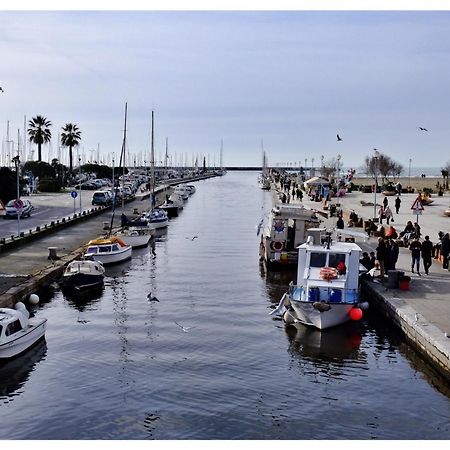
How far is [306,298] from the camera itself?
84.6ft

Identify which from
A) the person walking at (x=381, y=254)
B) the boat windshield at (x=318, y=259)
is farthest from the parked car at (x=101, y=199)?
the boat windshield at (x=318, y=259)

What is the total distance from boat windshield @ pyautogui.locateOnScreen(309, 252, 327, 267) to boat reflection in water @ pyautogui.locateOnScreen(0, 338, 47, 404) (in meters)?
10.3

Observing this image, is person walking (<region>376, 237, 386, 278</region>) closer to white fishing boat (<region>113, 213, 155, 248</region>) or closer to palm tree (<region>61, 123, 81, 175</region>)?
white fishing boat (<region>113, 213, 155, 248</region>)

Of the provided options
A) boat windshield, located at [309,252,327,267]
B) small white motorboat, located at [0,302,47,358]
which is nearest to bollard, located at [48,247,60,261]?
small white motorboat, located at [0,302,47,358]

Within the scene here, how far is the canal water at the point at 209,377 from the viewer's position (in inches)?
674

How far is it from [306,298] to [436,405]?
26.1ft

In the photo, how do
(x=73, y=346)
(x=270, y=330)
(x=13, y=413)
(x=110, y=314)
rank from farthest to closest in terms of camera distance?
(x=110, y=314) → (x=270, y=330) → (x=73, y=346) → (x=13, y=413)

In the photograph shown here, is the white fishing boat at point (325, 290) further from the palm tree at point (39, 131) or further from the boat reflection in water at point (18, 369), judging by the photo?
the palm tree at point (39, 131)

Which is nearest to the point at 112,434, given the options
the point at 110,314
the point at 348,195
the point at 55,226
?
the point at 110,314

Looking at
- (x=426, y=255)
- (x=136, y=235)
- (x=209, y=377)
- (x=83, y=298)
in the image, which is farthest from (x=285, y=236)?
(x=209, y=377)

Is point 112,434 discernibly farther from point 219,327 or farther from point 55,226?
point 55,226

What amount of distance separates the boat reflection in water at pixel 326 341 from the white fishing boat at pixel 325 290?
0.29m

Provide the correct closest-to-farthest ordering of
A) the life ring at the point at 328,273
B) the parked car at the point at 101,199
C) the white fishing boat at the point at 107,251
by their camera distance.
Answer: the life ring at the point at 328,273
the white fishing boat at the point at 107,251
the parked car at the point at 101,199

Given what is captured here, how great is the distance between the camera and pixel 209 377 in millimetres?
20438
